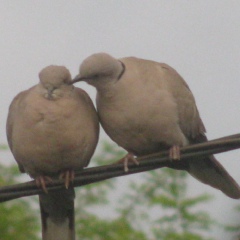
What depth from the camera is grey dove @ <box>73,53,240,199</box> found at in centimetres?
754

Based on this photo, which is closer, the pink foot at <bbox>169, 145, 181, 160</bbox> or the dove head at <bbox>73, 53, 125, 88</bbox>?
the pink foot at <bbox>169, 145, 181, 160</bbox>

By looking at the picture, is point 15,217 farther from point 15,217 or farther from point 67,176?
point 67,176

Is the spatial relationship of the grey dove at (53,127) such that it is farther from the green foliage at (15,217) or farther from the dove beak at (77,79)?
the green foliage at (15,217)

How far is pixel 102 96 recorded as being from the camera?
7.65 m

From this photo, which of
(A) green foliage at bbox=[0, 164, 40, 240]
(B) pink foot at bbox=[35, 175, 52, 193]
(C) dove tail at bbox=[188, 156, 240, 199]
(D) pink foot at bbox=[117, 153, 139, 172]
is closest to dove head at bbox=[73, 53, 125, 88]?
(D) pink foot at bbox=[117, 153, 139, 172]

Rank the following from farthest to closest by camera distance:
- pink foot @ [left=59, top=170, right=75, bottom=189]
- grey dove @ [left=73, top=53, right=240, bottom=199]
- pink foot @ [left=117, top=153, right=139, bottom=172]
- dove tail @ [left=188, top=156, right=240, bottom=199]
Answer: dove tail @ [left=188, top=156, right=240, bottom=199] → grey dove @ [left=73, top=53, right=240, bottom=199] → pink foot @ [left=59, top=170, right=75, bottom=189] → pink foot @ [left=117, top=153, right=139, bottom=172]

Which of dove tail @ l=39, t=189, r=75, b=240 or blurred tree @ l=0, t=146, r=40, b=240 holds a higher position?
blurred tree @ l=0, t=146, r=40, b=240

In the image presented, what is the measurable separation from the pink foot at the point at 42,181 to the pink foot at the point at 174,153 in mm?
843

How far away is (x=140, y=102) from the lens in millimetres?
7516

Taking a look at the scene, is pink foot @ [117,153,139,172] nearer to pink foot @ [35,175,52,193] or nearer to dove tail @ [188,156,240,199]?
pink foot @ [35,175,52,193]

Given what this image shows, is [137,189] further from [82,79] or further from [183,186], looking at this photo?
[82,79]

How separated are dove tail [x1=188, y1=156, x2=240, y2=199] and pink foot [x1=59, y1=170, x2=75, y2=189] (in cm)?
105

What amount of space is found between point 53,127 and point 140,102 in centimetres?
61

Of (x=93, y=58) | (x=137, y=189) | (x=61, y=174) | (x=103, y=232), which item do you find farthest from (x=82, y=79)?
(x=137, y=189)
